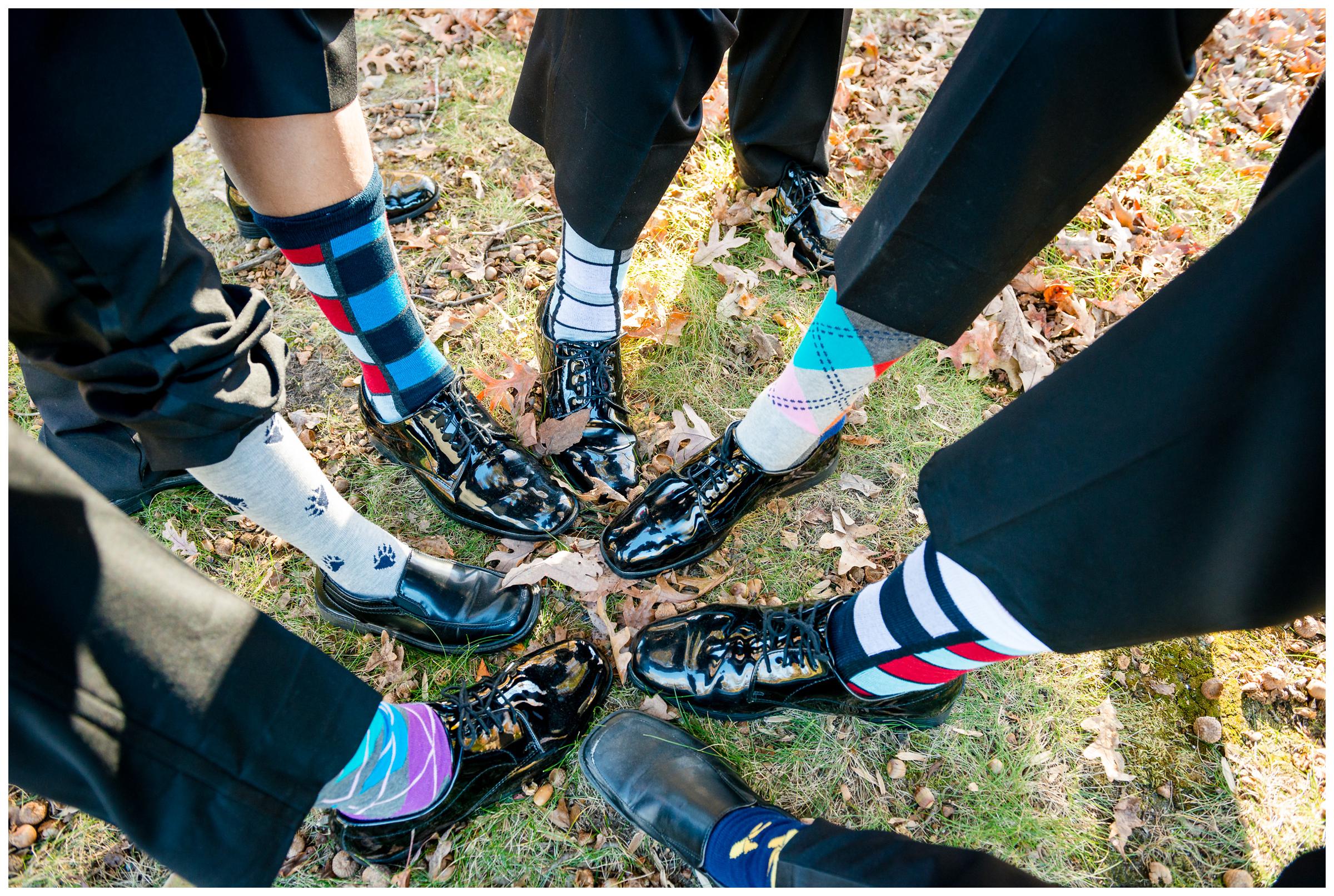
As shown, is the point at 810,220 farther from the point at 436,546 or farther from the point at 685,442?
the point at 436,546

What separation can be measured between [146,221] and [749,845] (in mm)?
1645

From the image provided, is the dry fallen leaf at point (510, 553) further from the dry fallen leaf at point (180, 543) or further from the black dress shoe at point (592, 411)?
the dry fallen leaf at point (180, 543)

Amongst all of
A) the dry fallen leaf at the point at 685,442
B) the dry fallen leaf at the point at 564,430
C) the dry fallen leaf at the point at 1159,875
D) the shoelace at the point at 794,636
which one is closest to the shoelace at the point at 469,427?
the dry fallen leaf at the point at 564,430

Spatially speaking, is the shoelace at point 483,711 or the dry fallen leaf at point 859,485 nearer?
the shoelace at point 483,711

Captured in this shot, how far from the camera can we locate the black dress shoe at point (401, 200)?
2.71 meters

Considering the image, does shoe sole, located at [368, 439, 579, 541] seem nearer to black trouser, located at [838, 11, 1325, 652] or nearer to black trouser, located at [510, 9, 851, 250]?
black trouser, located at [510, 9, 851, 250]

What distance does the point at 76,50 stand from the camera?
33.6 inches

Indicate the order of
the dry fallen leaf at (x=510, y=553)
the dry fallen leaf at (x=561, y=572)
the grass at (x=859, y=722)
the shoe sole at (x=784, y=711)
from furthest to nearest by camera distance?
the dry fallen leaf at (x=510, y=553), the dry fallen leaf at (x=561, y=572), the shoe sole at (x=784, y=711), the grass at (x=859, y=722)

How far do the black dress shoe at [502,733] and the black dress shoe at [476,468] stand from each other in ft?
1.36

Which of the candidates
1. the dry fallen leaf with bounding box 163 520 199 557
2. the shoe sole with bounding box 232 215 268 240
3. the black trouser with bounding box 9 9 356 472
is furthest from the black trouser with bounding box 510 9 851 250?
the dry fallen leaf with bounding box 163 520 199 557

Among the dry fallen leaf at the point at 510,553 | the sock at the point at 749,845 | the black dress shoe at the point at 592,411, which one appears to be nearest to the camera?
the sock at the point at 749,845

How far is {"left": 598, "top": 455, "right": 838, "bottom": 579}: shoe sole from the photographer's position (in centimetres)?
200

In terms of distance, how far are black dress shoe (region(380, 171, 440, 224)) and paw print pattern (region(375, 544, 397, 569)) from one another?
1.71m

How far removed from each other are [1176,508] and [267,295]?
3.06 metres
